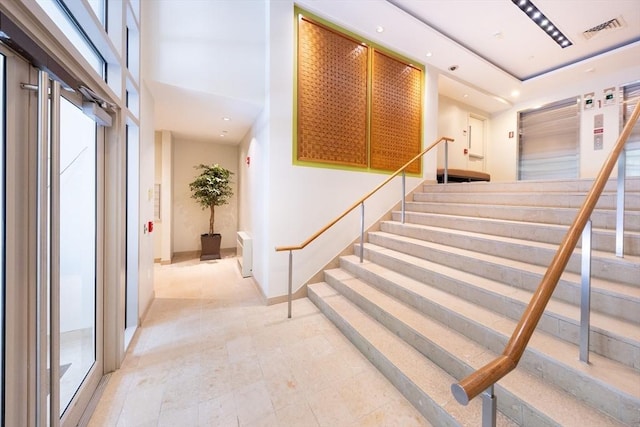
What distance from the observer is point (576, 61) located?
199 inches

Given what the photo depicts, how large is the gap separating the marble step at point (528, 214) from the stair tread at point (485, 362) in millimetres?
1731

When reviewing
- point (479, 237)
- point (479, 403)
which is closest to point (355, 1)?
point (479, 237)

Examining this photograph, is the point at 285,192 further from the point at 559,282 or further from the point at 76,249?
the point at 559,282

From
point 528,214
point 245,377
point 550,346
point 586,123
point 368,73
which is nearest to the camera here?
point 550,346

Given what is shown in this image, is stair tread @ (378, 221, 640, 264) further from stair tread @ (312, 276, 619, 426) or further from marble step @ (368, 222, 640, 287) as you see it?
stair tread @ (312, 276, 619, 426)

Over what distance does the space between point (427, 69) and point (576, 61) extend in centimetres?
307

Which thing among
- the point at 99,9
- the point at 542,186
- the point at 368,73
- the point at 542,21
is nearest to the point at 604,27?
the point at 542,21

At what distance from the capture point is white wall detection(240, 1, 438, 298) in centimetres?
348

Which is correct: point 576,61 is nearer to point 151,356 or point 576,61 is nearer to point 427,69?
point 427,69

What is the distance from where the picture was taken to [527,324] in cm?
100

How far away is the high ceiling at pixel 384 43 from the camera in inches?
128

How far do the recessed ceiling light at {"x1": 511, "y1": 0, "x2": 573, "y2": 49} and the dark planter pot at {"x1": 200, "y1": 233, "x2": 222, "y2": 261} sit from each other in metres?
7.15

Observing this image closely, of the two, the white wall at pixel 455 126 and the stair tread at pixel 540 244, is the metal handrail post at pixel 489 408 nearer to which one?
the stair tread at pixel 540 244

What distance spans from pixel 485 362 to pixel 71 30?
12.4 feet
